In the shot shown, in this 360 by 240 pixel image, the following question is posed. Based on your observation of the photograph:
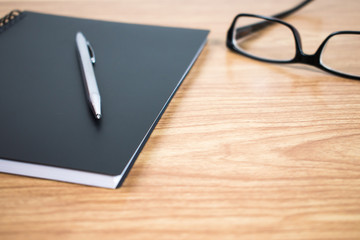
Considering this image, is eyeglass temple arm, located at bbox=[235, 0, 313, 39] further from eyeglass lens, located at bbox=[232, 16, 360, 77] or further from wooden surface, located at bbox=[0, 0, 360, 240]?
wooden surface, located at bbox=[0, 0, 360, 240]

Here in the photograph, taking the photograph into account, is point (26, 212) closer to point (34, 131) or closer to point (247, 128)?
point (34, 131)

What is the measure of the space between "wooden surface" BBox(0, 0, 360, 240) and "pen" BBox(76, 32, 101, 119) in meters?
0.08

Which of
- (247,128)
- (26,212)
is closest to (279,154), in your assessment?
(247,128)

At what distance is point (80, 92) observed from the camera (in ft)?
1.51

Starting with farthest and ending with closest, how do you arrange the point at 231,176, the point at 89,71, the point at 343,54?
1. the point at 343,54
2. the point at 89,71
3. the point at 231,176

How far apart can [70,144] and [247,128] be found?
22cm

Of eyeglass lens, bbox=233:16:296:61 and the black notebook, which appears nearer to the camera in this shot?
the black notebook

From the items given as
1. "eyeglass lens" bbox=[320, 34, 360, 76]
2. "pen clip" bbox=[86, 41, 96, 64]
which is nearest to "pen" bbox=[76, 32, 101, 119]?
"pen clip" bbox=[86, 41, 96, 64]

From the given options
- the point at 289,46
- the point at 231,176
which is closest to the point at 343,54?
the point at 289,46

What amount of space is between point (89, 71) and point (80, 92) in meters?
0.04

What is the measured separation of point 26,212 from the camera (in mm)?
331

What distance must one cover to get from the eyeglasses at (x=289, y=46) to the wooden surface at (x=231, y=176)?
0.03 meters

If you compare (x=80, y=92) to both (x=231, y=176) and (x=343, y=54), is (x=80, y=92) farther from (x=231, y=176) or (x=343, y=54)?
(x=343, y=54)

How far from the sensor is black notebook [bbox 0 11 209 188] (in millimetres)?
359
